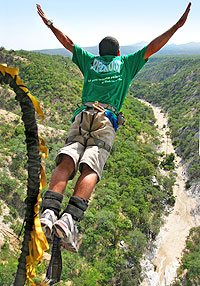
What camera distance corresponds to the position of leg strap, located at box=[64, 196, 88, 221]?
269cm

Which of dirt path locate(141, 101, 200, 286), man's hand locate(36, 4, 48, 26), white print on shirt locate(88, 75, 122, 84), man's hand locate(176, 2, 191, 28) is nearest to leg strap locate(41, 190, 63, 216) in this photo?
white print on shirt locate(88, 75, 122, 84)

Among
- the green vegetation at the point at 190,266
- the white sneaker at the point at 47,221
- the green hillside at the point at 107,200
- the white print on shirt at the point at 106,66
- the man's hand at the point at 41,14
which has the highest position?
the man's hand at the point at 41,14

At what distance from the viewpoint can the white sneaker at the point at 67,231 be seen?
2.49 meters

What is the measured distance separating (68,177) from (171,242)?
1912 cm

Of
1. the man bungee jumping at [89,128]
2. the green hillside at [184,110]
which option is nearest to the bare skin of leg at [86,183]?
the man bungee jumping at [89,128]

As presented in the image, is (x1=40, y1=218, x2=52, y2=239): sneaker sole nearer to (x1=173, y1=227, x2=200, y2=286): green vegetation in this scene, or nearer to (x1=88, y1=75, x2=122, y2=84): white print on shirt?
(x1=88, y1=75, x2=122, y2=84): white print on shirt

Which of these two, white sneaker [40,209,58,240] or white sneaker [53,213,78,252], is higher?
white sneaker [40,209,58,240]

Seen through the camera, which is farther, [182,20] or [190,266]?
[190,266]

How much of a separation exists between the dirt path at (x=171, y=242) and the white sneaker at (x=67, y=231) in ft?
50.9

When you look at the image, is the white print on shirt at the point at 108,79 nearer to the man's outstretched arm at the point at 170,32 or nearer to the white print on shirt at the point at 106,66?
the white print on shirt at the point at 106,66

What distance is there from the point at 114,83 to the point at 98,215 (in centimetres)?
1535

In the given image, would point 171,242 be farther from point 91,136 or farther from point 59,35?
point 59,35

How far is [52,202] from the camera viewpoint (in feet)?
8.87

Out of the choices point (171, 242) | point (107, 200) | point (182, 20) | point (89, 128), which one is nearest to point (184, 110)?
point (171, 242)
